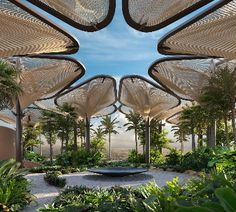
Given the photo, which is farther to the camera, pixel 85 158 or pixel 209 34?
pixel 85 158

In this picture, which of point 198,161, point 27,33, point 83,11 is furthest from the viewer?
point 198,161

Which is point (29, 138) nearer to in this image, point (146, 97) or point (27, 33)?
point (146, 97)

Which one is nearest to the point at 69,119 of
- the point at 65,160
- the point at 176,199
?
the point at 65,160

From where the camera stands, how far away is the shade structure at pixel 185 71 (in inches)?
1136

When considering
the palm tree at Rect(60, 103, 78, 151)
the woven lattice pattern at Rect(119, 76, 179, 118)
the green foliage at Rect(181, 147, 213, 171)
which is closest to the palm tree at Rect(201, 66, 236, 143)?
the green foliage at Rect(181, 147, 213, 171)

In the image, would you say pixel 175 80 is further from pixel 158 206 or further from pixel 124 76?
pixel 158 206

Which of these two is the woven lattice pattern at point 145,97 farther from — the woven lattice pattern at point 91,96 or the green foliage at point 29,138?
the green foliage at point 29,138

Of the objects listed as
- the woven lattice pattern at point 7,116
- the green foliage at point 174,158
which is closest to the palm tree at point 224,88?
the green foliage at point 174,158

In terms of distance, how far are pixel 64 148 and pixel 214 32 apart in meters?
46.7

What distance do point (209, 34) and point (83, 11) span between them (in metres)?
6.13

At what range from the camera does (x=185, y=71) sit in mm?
30016

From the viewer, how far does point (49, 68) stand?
2955cm

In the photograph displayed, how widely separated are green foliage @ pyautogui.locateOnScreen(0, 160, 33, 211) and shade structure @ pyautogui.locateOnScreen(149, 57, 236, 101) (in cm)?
1710

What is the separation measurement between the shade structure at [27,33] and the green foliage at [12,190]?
6275 mm
